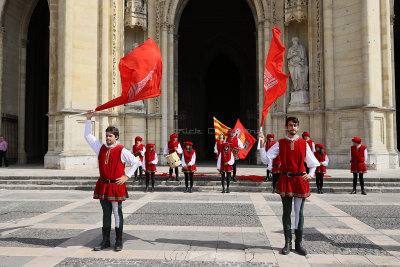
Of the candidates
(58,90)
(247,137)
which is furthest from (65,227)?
(58,90)

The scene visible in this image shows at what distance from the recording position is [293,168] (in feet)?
15.5

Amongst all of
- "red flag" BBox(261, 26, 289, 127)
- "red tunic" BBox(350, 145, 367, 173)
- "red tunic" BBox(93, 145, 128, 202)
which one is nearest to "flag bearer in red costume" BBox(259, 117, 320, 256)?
"red tunic" BBox(93, 145, 128, 202)

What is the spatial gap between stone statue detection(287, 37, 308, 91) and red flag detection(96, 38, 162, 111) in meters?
11.9

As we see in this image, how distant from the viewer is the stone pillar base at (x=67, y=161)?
14.5 metres

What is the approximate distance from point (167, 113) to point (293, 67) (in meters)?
6.93

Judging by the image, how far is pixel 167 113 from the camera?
17844mm

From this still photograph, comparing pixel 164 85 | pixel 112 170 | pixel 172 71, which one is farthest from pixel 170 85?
pixel 112 170

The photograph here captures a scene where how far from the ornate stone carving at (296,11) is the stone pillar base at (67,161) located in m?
11.9

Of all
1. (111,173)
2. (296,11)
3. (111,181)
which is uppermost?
(296,11)

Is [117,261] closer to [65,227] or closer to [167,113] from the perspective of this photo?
[65,227]

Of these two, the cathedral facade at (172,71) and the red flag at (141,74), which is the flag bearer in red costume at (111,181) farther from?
the cathedral facade at (172,71)

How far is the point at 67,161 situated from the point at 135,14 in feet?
27.0

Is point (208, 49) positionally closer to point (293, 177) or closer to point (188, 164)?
point (188, 164)

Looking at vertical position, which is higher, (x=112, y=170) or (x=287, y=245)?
(x=112, y=170)
